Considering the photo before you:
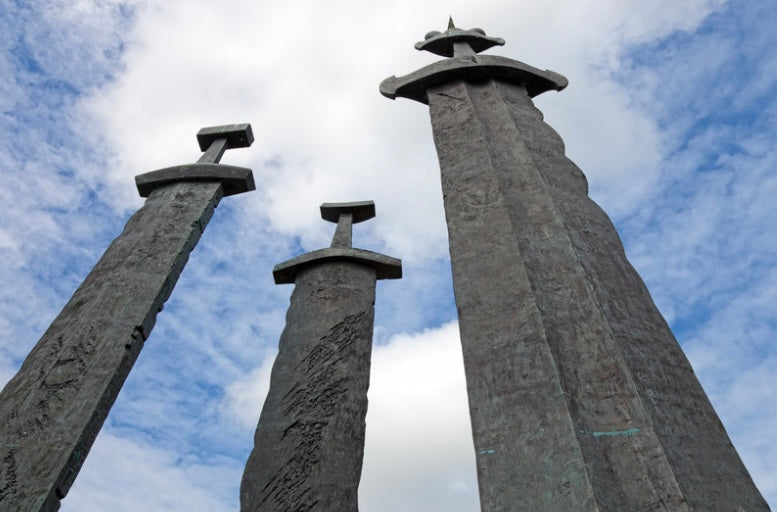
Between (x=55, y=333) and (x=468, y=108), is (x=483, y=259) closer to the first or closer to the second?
(x=468, y=108)

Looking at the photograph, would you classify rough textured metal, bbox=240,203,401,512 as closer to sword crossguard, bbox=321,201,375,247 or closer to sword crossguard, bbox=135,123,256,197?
sword crossguard, bbox=321,201,375,247

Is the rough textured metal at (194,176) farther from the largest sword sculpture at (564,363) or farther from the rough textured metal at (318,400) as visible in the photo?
the largest sword sculpture at (564,363)

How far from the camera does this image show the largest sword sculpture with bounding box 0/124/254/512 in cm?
328

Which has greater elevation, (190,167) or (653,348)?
(190,167)

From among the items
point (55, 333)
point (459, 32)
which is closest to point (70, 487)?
point (55, 333)

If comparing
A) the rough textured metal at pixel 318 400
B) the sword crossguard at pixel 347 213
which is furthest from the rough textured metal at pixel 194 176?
the sword crossguard at pixel 347 213

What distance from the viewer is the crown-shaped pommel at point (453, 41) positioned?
6543 millimetres

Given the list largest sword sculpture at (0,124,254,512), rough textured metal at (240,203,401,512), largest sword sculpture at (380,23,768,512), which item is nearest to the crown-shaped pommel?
rough textured metal at (240,203,401,512)

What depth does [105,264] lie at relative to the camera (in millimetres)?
4613

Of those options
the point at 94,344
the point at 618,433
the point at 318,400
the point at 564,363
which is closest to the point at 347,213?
the point at 318,400

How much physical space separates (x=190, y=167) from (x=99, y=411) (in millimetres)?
2677

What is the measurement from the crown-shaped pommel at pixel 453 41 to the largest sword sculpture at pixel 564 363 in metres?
3.11

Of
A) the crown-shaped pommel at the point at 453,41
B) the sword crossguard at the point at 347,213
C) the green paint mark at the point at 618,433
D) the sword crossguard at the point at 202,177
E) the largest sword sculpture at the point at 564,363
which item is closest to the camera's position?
the largest sword sculpture at the point at 564,363

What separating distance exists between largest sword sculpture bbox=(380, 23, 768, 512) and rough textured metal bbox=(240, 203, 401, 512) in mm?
2277
